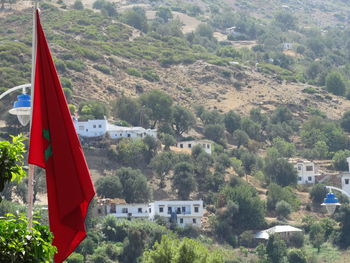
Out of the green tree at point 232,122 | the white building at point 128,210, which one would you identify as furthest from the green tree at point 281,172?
the white building at point 128,210

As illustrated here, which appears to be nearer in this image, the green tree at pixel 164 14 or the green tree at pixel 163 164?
the green tree at pixel 163 164

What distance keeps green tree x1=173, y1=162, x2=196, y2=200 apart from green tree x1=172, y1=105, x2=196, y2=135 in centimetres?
1707

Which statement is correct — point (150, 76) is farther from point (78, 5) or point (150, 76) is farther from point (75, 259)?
point (75, 259)

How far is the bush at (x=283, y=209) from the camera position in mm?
88938

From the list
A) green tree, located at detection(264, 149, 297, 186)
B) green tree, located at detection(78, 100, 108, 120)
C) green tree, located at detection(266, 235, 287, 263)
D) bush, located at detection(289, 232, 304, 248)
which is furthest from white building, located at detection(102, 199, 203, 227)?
green tree, located at detection(78, 100, 108, 120)

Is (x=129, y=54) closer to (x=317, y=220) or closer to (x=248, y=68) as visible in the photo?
(x=248, y=68)

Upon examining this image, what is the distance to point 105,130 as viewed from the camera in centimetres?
9631

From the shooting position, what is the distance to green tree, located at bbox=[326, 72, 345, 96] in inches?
5310

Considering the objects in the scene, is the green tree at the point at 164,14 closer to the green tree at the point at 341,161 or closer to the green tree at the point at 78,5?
the green tree at the point at 78,5

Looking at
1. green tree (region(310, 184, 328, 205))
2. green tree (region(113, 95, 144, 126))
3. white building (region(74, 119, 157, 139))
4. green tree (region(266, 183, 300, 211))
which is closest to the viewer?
green tree (region(266, 183, 300, 211))

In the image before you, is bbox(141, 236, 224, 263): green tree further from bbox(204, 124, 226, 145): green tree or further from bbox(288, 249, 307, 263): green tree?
bbox(204, 124, 226, 145): green tree

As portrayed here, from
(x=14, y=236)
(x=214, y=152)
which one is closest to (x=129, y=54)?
(x=214, y=152)

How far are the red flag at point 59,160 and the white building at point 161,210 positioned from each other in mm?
68900

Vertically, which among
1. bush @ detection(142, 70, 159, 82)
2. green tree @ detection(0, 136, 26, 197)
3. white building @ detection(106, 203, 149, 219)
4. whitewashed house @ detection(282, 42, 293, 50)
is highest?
green tree @ detection(0, 136, 26, 197)
